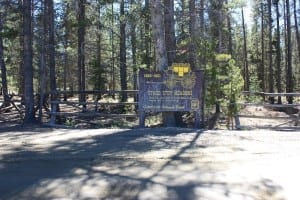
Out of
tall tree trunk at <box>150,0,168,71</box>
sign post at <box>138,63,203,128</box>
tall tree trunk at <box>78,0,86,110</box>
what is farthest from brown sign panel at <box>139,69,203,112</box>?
tall tree trunk at <box>78,0,86,110</box>

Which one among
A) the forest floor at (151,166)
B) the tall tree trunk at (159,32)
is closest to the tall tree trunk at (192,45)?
the tall tree trunk at (159,32)

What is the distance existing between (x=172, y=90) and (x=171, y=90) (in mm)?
29

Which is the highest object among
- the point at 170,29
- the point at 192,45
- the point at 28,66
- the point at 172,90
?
the point at 170,29

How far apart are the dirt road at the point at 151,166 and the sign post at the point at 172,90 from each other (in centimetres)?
225

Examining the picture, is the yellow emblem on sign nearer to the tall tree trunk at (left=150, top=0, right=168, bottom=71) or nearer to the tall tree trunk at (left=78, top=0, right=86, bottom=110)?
the tall tree trunk at (left=150, top=0, right=168, bottom=71)

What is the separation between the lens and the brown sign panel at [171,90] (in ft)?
43.5

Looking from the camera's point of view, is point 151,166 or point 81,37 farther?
point 81,37

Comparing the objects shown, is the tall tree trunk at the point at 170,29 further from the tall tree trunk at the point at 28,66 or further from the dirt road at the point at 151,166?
the dirt road at the point at 151,166

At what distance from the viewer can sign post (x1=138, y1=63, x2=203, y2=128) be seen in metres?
13.2

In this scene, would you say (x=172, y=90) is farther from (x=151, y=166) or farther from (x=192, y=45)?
(x=151, y=166)

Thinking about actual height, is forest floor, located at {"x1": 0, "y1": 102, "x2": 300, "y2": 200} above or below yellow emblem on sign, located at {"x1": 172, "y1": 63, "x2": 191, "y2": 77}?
below

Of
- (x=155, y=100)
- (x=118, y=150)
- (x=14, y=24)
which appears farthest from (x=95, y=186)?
(x=14, y=24)

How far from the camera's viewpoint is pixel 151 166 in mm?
7379

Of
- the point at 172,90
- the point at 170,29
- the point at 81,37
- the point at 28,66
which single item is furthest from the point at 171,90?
the point at 81,37
